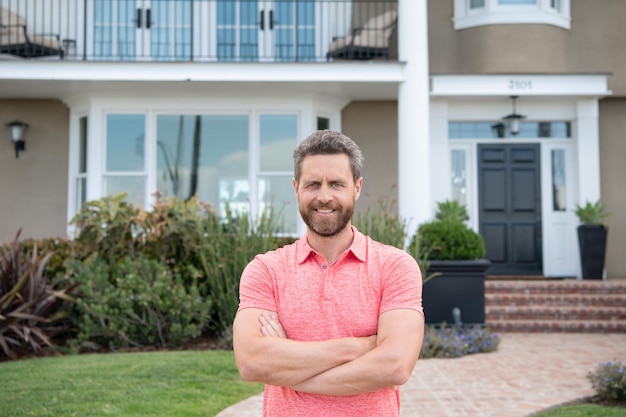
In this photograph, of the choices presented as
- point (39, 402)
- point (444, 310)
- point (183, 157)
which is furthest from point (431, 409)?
point (183, 157)

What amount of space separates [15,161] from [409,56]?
6.68m

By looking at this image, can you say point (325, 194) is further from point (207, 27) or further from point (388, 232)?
point (207, 27)

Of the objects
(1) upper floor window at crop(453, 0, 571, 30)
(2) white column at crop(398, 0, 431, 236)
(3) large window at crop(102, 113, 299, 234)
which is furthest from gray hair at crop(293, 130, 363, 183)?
(1) upper floor window at crop(453, 0, 571, 30)

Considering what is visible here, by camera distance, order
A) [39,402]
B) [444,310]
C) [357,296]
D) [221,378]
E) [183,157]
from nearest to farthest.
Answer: [357,296] < [39,402] < [221,378] < [444,310] < [183,157]

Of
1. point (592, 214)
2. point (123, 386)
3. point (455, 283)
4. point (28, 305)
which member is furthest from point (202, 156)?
point (592, 214)

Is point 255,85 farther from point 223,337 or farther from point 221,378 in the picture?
point 221,378

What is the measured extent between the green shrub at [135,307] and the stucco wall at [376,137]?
4.49 meters

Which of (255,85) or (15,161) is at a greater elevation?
(255,85)

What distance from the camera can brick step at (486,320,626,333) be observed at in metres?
8.85

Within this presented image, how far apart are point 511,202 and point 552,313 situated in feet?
8.06

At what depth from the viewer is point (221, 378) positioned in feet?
18.6

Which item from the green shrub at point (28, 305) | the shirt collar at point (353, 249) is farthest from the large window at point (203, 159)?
the shirt collar at point (353, 249)

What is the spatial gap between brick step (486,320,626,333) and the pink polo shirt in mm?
7204

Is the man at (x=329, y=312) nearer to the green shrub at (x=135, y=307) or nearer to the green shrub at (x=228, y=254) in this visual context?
the green shrub at (x=135, y=307)
